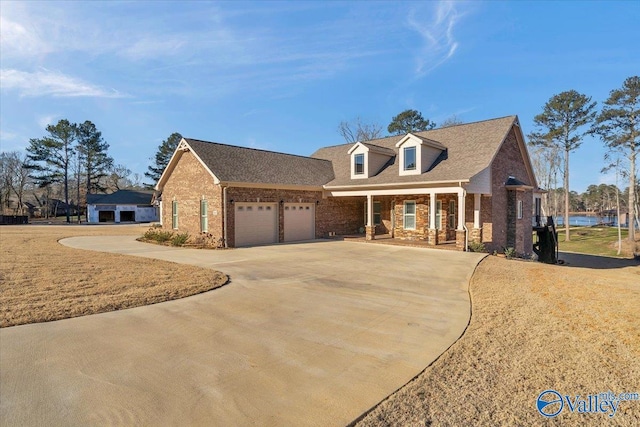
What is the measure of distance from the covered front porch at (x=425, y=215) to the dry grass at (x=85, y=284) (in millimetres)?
10610

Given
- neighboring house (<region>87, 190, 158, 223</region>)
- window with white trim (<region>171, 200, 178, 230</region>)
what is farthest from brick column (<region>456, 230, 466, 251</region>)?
neighboring house (<region>87, 190, 158, 223</region>)

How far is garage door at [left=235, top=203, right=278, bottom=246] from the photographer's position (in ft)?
55.8

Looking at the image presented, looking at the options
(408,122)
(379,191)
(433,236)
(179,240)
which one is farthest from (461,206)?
(408,122)

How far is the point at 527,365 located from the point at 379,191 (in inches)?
565

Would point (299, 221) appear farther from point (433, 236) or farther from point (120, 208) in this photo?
point (120, 208)

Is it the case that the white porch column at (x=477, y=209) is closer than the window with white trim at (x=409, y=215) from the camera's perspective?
Yes

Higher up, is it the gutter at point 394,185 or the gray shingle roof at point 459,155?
the gray shingle roof at point 459,155

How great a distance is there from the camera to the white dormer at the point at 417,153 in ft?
57.1

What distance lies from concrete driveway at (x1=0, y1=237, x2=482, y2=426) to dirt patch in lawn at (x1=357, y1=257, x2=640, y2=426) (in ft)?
1.00

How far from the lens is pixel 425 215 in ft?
60.5

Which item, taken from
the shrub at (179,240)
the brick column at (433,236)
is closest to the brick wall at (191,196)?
the shrub at (179,240)

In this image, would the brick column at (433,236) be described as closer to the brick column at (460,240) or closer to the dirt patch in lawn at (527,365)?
the brick column at (460,240)

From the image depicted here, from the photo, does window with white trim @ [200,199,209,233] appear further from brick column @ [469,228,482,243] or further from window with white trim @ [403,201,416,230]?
brick column @ [469,228,482,243]

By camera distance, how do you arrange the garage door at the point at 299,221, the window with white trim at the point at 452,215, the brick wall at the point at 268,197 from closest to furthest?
the brick wall at the point at 268,197
the window with white trim at the point at 452,215
the garage door at the point at 299,221
